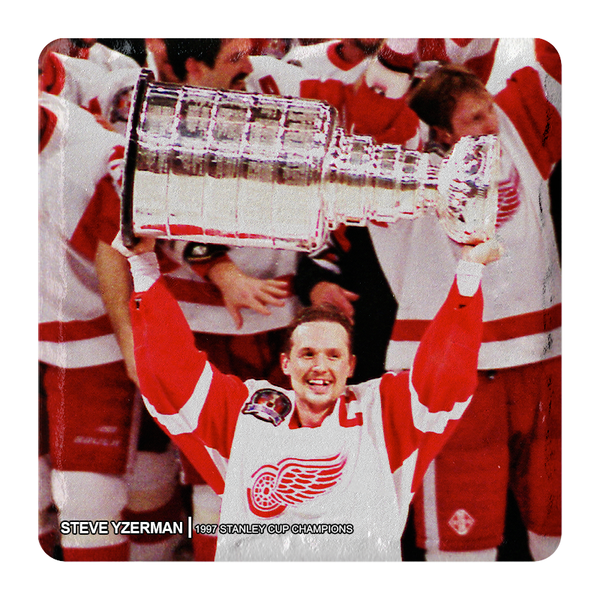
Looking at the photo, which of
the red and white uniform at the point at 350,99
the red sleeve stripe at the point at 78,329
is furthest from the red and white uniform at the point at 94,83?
the red sleeve stripe at the point at 78,329

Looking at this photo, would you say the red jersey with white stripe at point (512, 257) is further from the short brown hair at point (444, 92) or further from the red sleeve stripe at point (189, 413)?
the red sleeve stripe at point (189, 413)

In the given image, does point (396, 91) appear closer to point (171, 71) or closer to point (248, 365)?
point (171, 71)

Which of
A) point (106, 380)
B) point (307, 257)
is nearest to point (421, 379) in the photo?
point (307, 257)

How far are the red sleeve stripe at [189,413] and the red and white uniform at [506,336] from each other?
0.34 metres

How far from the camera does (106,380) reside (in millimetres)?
1271

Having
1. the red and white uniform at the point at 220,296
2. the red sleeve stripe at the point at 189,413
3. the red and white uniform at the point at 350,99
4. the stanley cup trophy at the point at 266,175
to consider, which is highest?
the red and white uniform at the point at 350,99

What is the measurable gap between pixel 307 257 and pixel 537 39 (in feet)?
1.87

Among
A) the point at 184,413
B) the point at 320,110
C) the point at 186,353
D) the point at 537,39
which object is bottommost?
the point at 184,413

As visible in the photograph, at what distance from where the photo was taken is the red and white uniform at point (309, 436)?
49.4 inches

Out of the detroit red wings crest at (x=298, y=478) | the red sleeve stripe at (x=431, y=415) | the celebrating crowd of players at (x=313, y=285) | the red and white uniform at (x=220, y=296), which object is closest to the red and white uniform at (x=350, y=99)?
the celebrating crowd of players at (x=313, y=285)

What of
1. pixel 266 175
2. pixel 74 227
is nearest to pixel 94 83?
pixel 74 227

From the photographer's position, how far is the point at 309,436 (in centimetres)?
126

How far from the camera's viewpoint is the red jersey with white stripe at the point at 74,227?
126cm

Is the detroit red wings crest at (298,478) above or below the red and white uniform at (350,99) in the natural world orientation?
below
